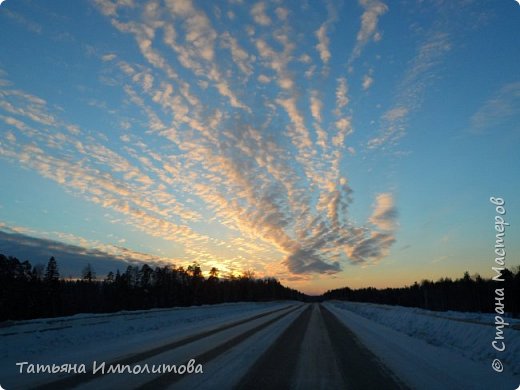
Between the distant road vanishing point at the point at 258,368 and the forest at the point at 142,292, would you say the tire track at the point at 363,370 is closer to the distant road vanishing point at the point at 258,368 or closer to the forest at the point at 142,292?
the distant road vanishing point at the point at 258,368

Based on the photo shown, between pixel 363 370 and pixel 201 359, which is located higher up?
pixel 363 370

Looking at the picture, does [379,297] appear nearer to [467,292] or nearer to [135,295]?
[467,292]

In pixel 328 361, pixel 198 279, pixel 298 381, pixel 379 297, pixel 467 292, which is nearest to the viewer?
pixel 298 381

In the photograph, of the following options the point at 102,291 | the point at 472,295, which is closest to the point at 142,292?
the point at 102,291

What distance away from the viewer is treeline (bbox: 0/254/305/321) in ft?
207

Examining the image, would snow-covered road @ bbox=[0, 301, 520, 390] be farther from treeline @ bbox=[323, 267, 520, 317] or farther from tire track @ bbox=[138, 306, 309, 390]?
treeline @ bbox=[323, 267, 520, 317]

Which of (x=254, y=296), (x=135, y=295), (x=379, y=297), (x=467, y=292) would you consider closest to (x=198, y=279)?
(x=135, y=295)

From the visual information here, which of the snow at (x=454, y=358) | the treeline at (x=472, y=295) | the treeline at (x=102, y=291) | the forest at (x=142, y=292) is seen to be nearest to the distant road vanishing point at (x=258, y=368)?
the snow at (x=454, y=358)

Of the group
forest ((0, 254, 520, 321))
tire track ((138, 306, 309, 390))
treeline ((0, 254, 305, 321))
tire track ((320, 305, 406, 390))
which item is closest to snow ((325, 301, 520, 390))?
tire track ((320, 305, 406, 390))

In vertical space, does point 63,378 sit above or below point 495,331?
below

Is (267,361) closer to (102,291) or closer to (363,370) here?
(363,370)

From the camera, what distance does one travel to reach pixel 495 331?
45.2 ft

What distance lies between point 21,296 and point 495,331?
70.7m

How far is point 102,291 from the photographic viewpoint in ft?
387
